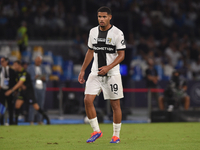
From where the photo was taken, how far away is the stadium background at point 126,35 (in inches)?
772

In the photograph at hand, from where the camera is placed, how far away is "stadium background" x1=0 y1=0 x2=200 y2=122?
64.3ft

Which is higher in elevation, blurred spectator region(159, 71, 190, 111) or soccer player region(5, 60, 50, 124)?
soccer player region(5, 60, 50, 124)

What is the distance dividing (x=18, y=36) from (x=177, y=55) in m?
8.63

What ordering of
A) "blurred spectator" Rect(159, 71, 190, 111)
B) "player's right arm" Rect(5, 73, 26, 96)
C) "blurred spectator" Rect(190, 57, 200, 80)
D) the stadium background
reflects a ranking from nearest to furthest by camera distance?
1. "player's right arm" Rect(5, 73, 26, 96)
2. "blurred spectator" Rect(159, 71, 190, 111)
3. the stadium background
4. "blurred spectator" Rect(190, 57, 200, 80)

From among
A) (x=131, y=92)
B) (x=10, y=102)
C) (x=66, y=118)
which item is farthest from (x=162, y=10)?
(x=10, y=102)

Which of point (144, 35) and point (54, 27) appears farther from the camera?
point (144, 35)

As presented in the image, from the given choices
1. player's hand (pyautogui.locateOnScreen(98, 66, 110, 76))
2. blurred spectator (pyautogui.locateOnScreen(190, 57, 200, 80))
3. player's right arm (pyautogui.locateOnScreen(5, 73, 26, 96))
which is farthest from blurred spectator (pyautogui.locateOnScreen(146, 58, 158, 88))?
player's hand (pyautogui.locateOnScreen(98, 66, 110, 76))

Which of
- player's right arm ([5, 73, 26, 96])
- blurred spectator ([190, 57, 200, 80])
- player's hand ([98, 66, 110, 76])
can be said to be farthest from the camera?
blurred spectator ([190, 57, 200, 80])

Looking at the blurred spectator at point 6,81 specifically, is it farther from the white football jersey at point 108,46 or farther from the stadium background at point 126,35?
the white football jersey at point 108,46

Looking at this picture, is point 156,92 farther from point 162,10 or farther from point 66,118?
point 162,10

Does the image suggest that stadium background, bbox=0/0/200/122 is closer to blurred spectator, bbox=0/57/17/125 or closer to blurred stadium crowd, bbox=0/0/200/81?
blurred stadium crowd, bbox=0/0/200/81

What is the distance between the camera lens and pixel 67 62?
2027 cm

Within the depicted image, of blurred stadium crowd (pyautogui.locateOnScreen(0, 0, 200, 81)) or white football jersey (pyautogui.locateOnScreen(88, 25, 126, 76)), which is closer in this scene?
white football jersey (pyautogui.locateOnScreen(88, 25, 126, 76))

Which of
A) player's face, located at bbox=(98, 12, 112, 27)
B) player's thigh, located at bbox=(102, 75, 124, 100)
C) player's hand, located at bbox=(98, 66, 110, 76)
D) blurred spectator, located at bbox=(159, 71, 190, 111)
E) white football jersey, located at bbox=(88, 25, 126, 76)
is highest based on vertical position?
player's face, located at bbox=(98, 12, 112, 27)
